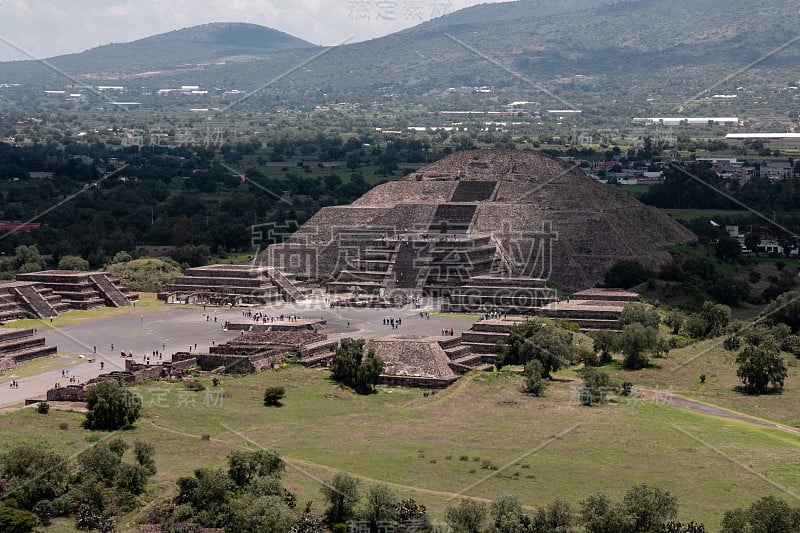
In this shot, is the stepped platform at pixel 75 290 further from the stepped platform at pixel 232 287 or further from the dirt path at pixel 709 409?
A: the dirt path at pixel 709 409

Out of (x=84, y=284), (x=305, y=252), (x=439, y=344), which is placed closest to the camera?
(x=439, y=344)

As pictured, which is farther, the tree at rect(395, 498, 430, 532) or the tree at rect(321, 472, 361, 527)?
the tree at rect(321, 472, 361, 527)

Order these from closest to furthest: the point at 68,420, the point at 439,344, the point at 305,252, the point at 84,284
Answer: the point at 68,420, the point at 439,344, the point at 84,284, the point at 305,252

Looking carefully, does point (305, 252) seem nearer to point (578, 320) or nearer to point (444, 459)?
point (578, 320)

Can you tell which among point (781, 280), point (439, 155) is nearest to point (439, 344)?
point (781, 280)

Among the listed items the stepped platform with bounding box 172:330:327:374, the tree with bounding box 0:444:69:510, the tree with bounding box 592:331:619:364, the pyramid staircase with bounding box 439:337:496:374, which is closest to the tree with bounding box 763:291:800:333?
the tree with bounding box 592:331:619:364

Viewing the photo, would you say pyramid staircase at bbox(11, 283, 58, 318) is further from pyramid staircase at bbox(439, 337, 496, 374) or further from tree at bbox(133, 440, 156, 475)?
tree at bbox(133, 440, 156, 475)
